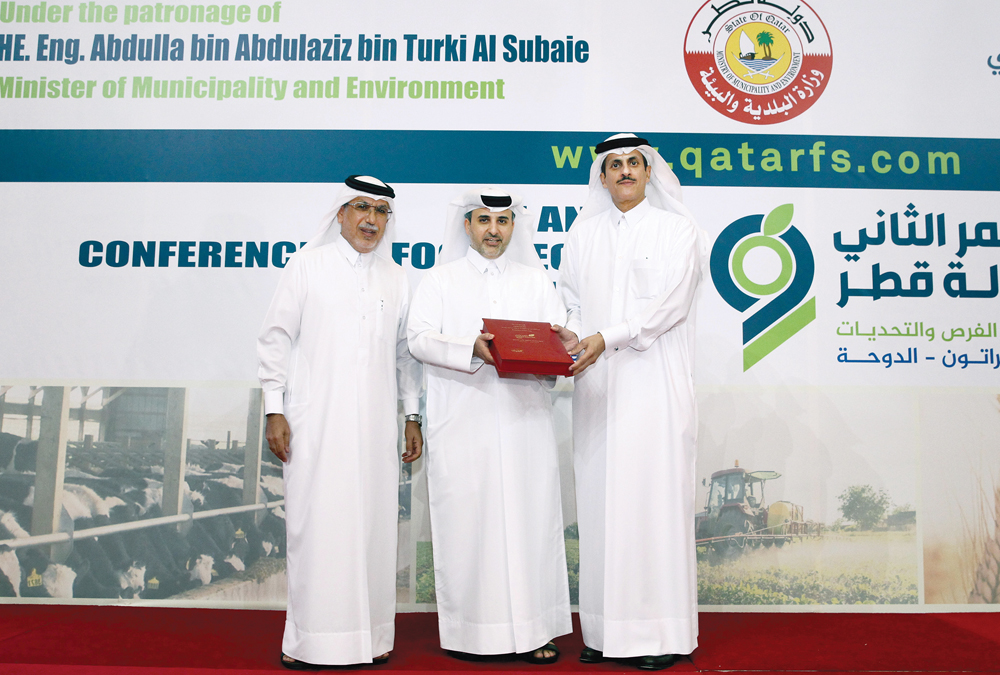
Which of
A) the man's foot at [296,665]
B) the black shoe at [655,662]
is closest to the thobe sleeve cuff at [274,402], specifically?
the man's foot at [296,665]

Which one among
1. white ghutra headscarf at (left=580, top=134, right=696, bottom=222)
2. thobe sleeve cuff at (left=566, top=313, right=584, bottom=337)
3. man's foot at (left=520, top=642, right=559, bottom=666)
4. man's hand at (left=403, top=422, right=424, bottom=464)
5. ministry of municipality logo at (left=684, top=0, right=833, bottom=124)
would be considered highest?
ministry of municipality logo at (left=684, top=0, right=833, bottom=124)

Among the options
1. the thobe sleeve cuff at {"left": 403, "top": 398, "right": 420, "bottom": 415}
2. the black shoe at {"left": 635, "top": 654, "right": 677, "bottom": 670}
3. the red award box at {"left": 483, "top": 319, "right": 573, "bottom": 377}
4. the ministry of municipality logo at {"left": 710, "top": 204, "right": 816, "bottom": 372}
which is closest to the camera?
the red award box at {"left": 483, "top": 319, "right": 573, "bottom": 377}

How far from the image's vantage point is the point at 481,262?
3018 mm

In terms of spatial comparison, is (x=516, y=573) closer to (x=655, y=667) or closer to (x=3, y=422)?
(x=655, y=667)

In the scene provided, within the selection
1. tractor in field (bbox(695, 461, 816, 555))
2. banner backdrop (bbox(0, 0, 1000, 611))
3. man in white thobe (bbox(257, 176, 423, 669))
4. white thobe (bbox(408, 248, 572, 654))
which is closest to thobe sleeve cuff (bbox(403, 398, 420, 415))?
man in white thobe (bbox(257, 176, 423, 669))

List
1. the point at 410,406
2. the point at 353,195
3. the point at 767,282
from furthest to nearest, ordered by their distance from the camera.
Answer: the point at 767,282
the point at 410,406
the point at 353,195

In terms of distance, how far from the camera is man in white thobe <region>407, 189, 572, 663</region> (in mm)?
2709

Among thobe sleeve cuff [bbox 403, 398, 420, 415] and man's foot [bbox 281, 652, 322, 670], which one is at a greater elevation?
thobe sleeve cuff [bbox 403, 398, 420, 415]

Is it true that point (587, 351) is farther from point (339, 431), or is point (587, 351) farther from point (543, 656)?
point (543, 656)

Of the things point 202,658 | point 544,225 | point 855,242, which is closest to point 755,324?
point 855,242

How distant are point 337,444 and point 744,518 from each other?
2187mm

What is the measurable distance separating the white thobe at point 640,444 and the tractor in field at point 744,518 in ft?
3.35

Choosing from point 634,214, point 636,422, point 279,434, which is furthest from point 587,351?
point 279,434

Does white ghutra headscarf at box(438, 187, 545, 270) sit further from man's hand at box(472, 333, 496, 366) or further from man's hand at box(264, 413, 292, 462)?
man's hand at box(264, 413, 292, 462)
